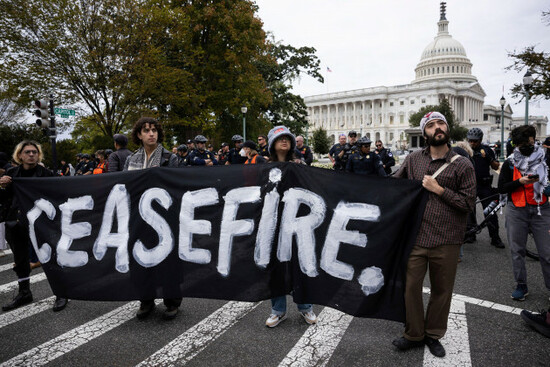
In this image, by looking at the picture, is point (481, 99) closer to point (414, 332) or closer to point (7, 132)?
point (7, 132)

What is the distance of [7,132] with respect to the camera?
28.1m

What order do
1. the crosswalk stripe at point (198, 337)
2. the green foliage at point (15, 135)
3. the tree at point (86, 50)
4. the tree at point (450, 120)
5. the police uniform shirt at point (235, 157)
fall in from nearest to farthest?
the crosswalk stripe at point (198, 337), the police uniform shirt at point (235, 157), the tree at point (86, 50), the green foliage at point (15, 135), the tree at point (450, 120)

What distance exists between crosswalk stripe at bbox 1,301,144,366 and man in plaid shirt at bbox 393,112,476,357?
9.45 feet

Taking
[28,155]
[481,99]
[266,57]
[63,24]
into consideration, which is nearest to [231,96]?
[266,57]

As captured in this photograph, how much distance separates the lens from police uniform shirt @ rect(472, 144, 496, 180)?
7094mm

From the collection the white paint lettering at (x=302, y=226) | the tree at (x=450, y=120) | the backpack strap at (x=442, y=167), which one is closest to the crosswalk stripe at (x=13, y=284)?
the white paint lettering at (x=302, y=226)

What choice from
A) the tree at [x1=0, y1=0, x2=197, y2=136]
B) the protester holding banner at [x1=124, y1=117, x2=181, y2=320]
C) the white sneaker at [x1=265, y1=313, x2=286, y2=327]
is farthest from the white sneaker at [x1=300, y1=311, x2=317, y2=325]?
the tree at [x1=0, y1=0, x2=197, y2=136]

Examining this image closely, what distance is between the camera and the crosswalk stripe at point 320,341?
10.5 feet

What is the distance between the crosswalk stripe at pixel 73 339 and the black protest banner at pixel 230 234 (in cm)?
34

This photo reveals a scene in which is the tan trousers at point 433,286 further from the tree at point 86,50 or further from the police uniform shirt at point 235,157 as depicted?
the tree at point 86,50

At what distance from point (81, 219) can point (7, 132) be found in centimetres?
3006

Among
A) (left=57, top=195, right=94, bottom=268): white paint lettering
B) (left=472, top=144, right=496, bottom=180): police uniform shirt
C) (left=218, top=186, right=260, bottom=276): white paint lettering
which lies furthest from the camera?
(left=472, top=144, right=496, bottom=180): police uniform shirt

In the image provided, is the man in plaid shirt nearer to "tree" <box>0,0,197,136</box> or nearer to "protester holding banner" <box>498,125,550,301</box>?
"protester holding banner" <box>498,125,550,301</box>

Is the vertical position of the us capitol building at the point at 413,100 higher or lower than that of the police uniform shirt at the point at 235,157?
higher
